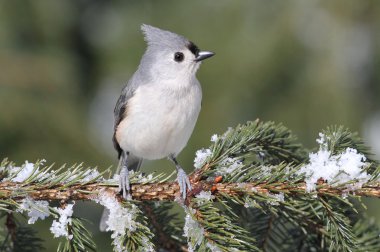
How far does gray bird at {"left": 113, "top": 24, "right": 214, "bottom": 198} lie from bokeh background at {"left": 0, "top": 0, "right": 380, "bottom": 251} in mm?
1064

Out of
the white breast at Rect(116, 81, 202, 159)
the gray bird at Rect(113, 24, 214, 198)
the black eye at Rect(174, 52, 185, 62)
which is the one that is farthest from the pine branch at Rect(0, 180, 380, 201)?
the black eye at Rect(174, 52, 185, 62)

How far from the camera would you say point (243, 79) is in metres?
5.53

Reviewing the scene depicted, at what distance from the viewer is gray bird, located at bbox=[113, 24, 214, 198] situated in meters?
3.77

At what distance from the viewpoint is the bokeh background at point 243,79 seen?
5137mm

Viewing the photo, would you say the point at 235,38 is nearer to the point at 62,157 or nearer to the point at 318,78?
the point at 318,78

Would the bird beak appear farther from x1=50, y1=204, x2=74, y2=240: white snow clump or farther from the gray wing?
x1=50, y1=204, x2=74, y2=240: white snow clump

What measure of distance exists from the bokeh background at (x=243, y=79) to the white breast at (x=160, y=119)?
123cm

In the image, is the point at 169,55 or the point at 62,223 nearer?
the point at 62,223

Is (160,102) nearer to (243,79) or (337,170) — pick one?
(337,170)

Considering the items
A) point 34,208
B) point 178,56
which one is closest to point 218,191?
point 34,208

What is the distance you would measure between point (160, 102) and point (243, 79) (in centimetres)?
189

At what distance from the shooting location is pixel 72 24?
7730mm

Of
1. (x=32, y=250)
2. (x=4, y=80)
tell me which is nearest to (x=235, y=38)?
(x=4, y=80)

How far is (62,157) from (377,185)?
3.31m
